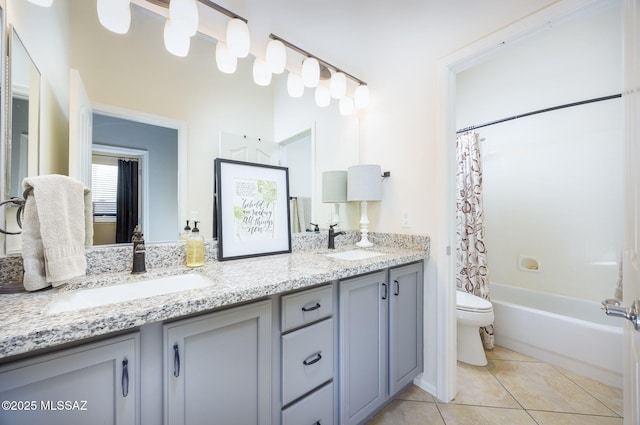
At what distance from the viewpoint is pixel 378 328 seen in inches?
53.6

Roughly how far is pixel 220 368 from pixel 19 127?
3.65 ft

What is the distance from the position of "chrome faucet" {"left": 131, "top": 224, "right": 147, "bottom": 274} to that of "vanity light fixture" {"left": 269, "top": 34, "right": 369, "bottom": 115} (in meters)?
1.25

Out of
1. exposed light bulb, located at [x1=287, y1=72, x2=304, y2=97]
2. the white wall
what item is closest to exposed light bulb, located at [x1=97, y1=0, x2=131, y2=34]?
exposed light bulb, located at [x1=287, y1=72, x2=304, y2=97]

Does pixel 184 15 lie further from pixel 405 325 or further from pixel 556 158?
pixel 556 158

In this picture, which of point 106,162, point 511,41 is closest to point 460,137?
point 511,41

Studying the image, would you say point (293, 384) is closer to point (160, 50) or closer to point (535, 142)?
point (160, 50)

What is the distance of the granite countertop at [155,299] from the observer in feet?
1.85

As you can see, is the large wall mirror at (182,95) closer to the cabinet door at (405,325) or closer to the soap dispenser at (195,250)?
the soap dispenser at (195,250)

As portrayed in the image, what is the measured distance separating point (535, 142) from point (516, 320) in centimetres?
176

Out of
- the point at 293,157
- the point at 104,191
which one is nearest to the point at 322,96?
the point at 293,157

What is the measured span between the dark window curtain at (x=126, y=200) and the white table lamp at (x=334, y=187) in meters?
1.17

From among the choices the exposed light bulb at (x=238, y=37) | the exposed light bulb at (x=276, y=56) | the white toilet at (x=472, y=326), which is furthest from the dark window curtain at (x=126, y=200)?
the white toilet at (x=472, y=326)

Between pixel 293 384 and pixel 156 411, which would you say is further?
pixel 293 384

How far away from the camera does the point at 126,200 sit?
112 centimetres
